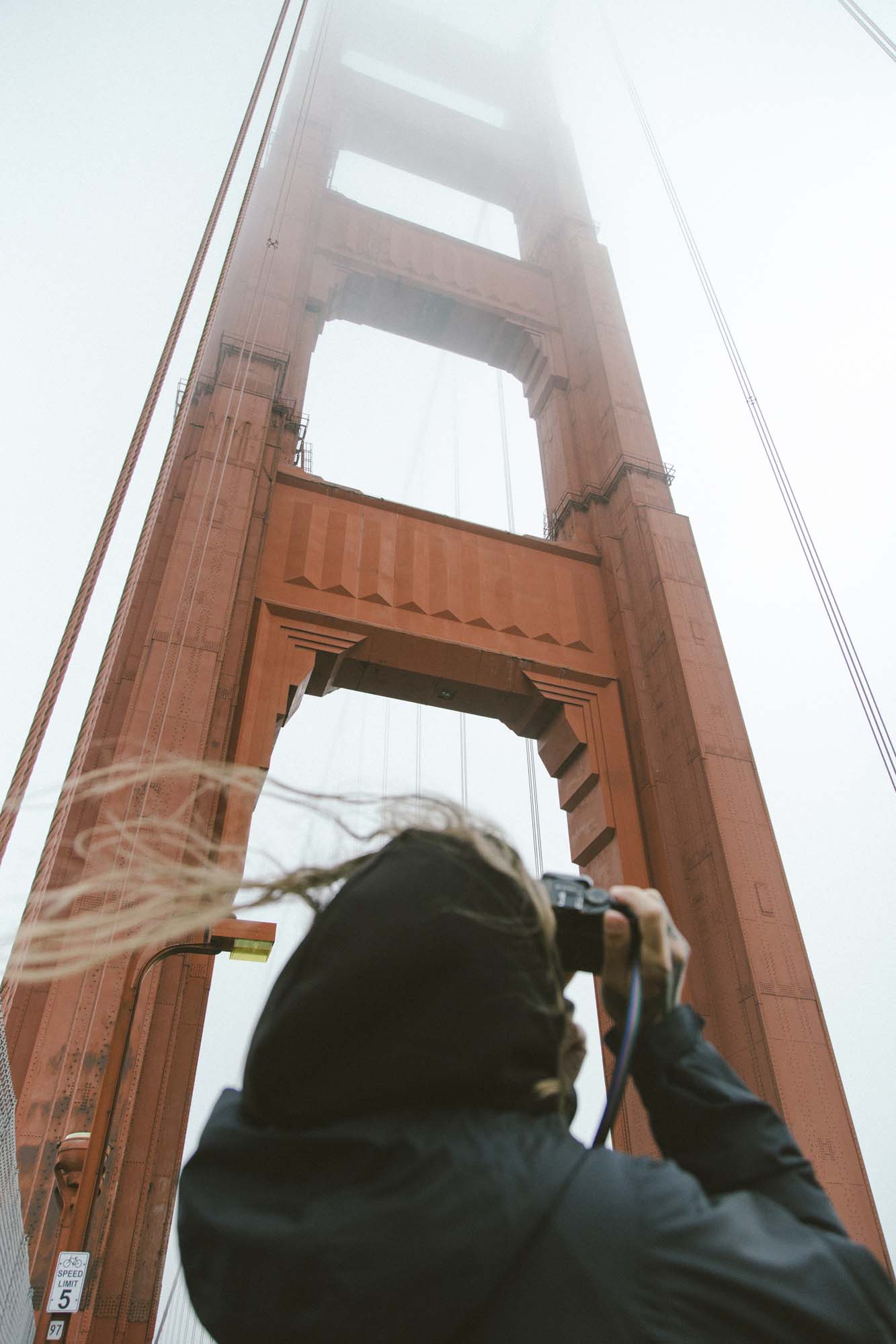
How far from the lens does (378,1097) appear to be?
26.4 inches

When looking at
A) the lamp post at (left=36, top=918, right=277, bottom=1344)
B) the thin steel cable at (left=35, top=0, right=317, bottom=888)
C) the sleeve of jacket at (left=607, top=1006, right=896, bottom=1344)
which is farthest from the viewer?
the thin steel cable at (left=35, top=0, right=317, bottom=888)

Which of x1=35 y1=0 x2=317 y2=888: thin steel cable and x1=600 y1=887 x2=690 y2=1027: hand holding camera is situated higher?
x1=35 y1=0 x2=317 y2=888: thin steel cable

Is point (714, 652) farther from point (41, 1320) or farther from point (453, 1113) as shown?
point (453, 1113)

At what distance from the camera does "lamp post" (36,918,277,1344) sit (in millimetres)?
3492

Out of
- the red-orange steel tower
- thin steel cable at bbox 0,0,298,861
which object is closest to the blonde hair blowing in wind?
thin steel cable at bbox 0,0,298,861

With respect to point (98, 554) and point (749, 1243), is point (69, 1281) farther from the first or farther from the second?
point (749, 1243)

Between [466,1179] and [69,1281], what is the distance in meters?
3.85

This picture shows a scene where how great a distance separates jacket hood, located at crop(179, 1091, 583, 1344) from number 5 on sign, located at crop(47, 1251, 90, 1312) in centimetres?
355

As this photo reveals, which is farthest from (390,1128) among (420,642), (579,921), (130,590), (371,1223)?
(420,642)

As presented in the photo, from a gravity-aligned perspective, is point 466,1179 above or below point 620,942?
below

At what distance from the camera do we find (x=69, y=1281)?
3.38m

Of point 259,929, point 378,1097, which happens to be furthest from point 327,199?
point 378,1097

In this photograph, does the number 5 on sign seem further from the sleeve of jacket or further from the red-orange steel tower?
the sleeve of jacket

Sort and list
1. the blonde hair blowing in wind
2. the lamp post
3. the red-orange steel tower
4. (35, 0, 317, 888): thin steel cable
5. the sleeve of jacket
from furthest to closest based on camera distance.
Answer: (35, 0, 317, 888): thin steel cable, the red-orange steel tower, the lamp post, the blonde hair blowing in wind, the sleeve of jacket
